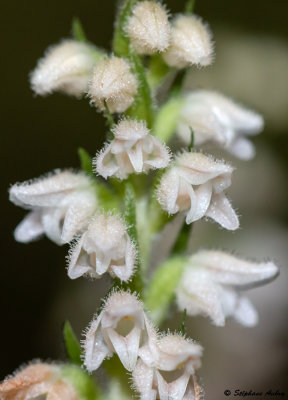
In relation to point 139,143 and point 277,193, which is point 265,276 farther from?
Answer: point 277,193

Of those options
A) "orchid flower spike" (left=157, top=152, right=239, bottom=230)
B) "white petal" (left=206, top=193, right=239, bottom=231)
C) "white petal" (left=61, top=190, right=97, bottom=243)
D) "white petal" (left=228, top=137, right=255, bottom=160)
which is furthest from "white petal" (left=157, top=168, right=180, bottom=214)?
"white petal" (left=228, top=137, right=255, bottom=160)

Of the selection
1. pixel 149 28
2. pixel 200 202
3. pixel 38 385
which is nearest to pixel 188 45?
pixel 149 28

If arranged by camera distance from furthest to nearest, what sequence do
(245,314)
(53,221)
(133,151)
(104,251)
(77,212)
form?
(245,314), (53,221), (77,212), (133,151), (104,251)

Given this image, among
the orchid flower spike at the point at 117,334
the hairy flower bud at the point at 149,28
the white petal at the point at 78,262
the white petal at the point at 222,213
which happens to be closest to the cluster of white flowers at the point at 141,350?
the orchid flower spike at the point at 117,334

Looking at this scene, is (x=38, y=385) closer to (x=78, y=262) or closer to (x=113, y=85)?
(x=78, y=262)

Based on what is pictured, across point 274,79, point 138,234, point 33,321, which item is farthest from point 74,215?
point 274,79

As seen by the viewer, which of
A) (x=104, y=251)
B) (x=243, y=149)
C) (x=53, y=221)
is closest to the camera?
(x=104, y=251)

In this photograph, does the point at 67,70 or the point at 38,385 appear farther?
the point at 67,70

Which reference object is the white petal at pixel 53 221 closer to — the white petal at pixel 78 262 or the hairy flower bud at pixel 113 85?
the white petal at pixel 78 262
